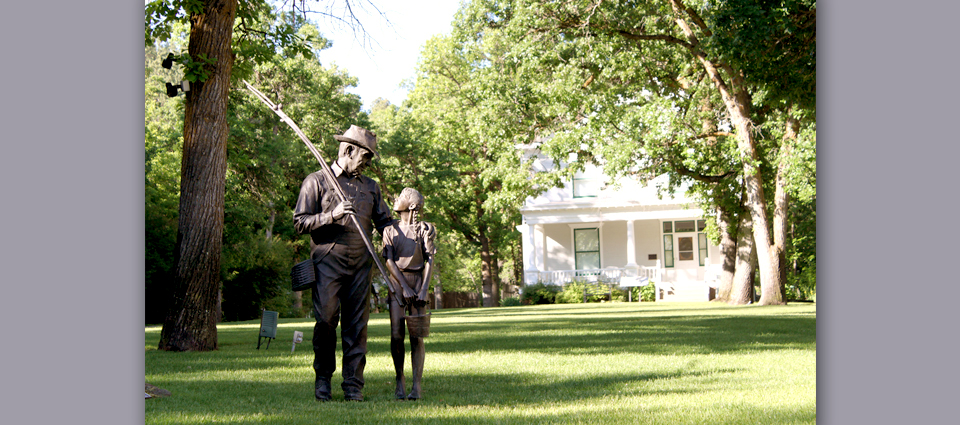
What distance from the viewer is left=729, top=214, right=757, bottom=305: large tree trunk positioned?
80.3 feet

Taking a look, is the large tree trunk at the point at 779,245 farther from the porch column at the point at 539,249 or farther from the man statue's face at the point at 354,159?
the man statue's face at the point at 354,159

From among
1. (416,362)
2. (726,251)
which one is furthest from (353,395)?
(726,251)

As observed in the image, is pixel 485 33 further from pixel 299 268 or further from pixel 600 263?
pixel 299 268

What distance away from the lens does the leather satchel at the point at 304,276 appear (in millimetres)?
6453

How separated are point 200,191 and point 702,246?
2518 cm

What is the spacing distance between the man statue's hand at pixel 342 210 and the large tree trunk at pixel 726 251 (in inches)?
880

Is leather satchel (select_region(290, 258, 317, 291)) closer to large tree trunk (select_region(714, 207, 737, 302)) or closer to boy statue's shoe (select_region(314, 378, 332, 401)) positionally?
boy statue's shoe (select_region(314, 378, 332, 401))

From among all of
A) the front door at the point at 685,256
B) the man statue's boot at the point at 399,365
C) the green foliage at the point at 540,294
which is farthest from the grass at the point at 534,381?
the front door at the point at 685,256

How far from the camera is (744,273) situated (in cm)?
2470

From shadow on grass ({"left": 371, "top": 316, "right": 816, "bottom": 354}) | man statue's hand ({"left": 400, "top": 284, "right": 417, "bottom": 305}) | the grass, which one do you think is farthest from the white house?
man statue's hand ({"left": 400, "top": 284, "right": 417, "bottom": 305})

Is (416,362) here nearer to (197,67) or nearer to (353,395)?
(353,395)

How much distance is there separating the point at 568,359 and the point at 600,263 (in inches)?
989

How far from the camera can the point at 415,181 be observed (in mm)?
29453

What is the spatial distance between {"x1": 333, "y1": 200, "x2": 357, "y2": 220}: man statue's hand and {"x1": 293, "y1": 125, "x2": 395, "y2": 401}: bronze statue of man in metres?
0.12
